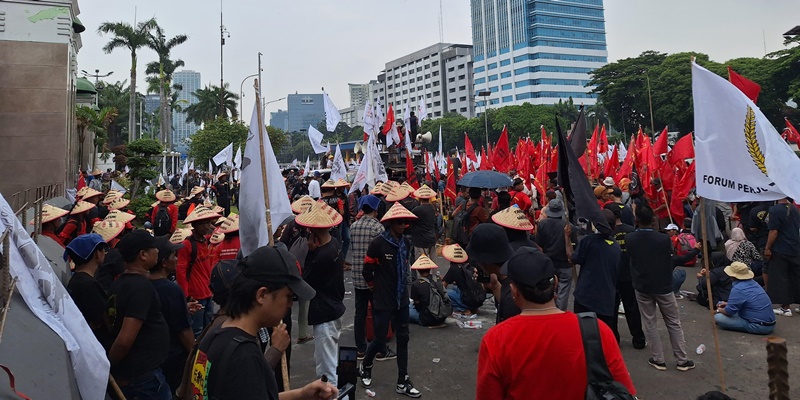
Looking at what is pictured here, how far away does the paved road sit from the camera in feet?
17.5

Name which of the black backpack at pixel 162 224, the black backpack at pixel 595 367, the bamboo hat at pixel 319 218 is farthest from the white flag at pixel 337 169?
the black backpack at pixel 595 367

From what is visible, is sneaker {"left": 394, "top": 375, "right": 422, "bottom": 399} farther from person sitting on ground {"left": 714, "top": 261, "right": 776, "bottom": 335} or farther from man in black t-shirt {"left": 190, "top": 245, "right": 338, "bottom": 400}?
person sitting on ground {"left": 714, "top": 261, "right": 776, "bottom": 335}

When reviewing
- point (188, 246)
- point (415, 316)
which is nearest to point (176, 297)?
point (188, 246)

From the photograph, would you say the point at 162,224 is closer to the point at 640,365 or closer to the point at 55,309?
the point at 55,309

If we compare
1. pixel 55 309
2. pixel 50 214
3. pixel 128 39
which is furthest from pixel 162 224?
pixel 128 39

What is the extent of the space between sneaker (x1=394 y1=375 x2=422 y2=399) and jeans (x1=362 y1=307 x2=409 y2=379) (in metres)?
0.06

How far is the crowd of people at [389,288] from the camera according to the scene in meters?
2.33

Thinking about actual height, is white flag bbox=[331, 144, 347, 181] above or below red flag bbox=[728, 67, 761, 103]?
above

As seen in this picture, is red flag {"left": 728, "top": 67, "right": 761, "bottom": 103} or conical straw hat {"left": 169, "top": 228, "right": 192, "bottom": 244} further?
conical straw hat {"left": 169, "top": 228, "right": 192, "bottom": 244}

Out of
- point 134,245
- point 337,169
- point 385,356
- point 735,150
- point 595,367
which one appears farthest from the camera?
point 337,169

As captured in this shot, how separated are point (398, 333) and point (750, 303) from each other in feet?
15.9

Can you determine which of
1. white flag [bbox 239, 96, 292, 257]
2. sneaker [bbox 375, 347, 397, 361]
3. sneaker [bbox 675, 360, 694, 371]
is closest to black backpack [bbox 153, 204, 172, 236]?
sneaker [bbox 375, 347, 397, 361]

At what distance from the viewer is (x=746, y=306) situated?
6.84 m

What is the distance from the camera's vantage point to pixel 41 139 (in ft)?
51.4
